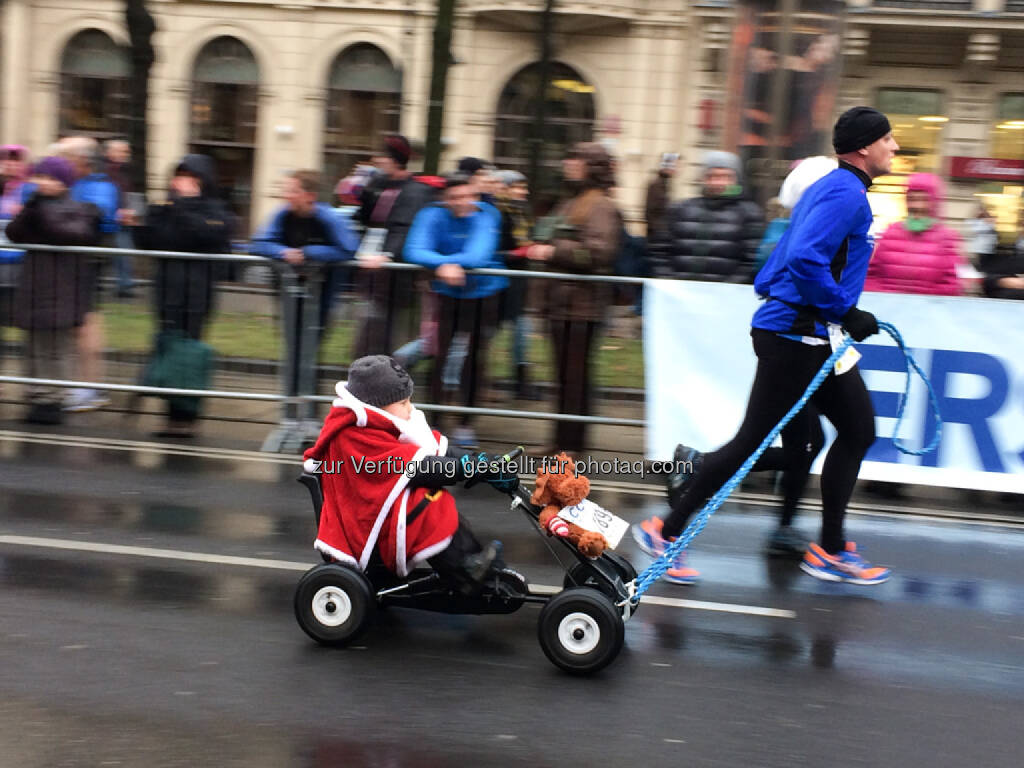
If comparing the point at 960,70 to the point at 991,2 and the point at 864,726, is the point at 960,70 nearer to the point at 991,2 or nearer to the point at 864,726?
the point at 991,2

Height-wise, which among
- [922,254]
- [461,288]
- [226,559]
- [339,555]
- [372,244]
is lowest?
[226,559]

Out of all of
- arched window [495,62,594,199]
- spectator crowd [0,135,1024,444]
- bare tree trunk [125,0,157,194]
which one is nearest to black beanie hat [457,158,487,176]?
spectator crowd [0,135,1024,444]

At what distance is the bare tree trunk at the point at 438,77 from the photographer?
13102 millimetres

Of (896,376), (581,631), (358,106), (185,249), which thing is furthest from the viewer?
(358,106)

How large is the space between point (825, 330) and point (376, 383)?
2.11 m

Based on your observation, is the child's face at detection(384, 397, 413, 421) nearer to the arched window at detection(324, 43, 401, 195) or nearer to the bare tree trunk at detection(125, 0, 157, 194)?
the bare tree trunk at detection(125, 0, 157, 194)

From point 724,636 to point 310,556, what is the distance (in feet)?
6.48

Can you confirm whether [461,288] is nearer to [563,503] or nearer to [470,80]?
[563,503]

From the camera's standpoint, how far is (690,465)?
6.29 m

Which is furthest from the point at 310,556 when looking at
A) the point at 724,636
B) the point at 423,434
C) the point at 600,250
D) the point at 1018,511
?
the point at 1018,511

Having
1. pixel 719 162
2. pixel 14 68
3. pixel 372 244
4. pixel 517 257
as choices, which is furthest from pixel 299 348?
pixel 14 68

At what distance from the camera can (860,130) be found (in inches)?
210

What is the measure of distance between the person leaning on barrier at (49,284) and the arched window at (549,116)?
1384 centimetres

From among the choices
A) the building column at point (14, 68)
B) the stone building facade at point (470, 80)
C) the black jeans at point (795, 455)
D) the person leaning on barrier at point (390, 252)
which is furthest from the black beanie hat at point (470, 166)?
the building column at point (14, 68)
